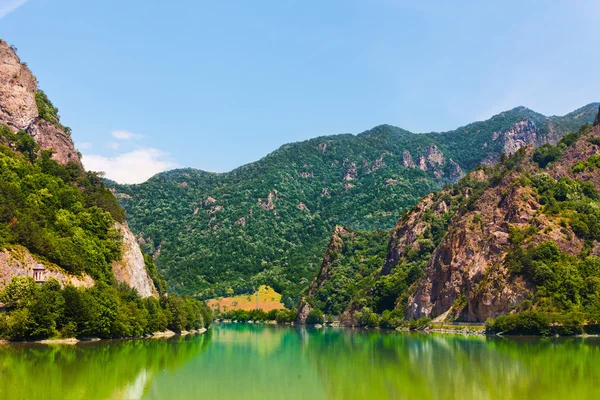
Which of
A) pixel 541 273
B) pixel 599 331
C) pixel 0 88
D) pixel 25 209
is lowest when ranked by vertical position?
pixel 599 331

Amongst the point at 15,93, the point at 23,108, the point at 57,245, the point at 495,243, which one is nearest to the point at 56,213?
the point at 57,245

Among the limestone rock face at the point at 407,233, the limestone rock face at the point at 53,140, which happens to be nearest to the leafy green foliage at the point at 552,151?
the limestone rock face at the point at 407,233

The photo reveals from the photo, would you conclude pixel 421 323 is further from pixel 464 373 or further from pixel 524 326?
pixel 464 373

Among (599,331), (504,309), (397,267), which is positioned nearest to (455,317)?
(504,309)

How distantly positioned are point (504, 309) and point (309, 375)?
69547 mm

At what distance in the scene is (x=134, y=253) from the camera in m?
113

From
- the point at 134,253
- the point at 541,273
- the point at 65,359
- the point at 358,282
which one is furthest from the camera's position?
the point at 358,282

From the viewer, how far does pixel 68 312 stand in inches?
2913

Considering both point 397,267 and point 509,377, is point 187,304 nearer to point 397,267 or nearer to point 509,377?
point 397,267

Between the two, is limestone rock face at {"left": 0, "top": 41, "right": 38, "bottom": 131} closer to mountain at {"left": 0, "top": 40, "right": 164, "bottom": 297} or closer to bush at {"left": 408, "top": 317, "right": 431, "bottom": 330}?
mountain at {"left": 0, "top": 40, "right": 164, "bottom": 297}

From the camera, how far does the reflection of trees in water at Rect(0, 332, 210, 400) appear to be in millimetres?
34156

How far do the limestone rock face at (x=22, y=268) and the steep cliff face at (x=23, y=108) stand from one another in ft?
Result: 161

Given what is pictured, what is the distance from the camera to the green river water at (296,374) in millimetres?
34875

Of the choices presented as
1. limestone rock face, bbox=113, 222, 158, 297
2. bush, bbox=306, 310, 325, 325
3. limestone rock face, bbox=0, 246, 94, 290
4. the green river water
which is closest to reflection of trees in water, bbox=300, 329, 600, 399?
the green river water
